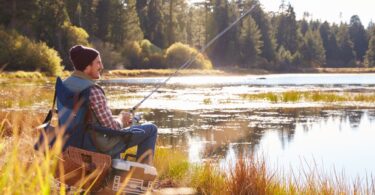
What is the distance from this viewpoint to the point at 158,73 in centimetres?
4984

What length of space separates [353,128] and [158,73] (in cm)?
3779

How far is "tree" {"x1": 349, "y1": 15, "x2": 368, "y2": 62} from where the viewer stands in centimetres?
9706

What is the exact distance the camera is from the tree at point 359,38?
97.1m

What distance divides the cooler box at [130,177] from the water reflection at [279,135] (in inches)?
118

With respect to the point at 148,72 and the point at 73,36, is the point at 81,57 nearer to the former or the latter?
the point at 73,36

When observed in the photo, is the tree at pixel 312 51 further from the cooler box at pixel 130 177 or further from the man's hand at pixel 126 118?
the cooler box at pixel 130 177

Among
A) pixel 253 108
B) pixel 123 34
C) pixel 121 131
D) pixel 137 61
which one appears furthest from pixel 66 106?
pixel 123 34

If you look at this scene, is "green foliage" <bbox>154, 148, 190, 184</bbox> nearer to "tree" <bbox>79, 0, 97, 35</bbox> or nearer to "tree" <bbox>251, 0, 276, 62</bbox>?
"tree" <bbox>79, 0, 97, 35</bbox>

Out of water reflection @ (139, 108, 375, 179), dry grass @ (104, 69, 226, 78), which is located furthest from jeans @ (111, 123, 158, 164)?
dry grass @ (104, 69, 226, 78)

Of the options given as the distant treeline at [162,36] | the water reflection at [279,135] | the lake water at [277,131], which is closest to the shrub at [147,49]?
the distant treeline at [162,36]

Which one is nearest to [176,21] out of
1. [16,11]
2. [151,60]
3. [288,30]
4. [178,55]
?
[178,55]

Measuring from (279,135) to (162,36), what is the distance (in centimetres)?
5448

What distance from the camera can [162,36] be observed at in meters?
65.3

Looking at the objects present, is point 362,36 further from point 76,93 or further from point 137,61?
point 76,93
